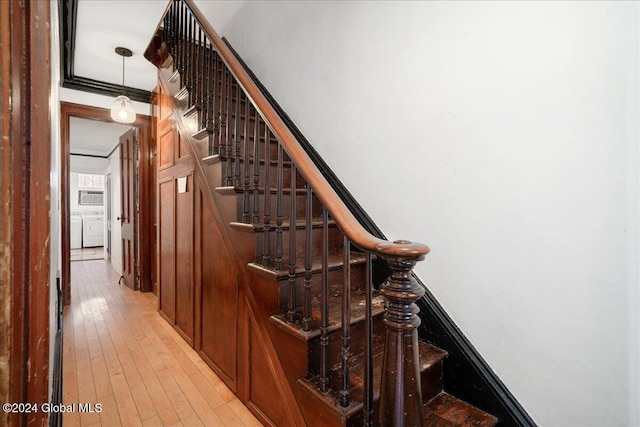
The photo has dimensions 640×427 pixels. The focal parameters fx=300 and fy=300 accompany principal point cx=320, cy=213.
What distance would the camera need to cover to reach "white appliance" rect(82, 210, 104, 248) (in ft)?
30.6

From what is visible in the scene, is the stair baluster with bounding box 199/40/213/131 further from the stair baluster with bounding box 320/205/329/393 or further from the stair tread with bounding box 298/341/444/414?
the stair tread with bounding box 298/341/444/414

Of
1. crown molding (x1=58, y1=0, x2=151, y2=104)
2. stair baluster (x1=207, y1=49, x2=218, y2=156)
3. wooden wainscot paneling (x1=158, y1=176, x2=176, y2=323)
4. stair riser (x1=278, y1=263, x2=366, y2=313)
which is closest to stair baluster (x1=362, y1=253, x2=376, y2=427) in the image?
stair riser (x1=278, y1=263, x2=366, y2=313)

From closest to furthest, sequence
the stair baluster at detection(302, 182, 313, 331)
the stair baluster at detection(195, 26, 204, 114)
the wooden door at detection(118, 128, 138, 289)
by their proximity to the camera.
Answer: the stair baluster at detection(302, 182, 313, 331)
the stair baluster at detection(195, 26, 204, 114)
the wooden door at detection(118, 128, 138, 289)

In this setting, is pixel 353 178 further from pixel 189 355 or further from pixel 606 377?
pixel 189 355

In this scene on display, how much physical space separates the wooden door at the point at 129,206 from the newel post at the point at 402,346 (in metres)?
4.45

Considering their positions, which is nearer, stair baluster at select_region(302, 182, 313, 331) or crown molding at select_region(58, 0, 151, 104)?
stair baluster at select_region(302, 182, 313, 331)

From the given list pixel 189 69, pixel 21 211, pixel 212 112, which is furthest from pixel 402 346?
pixel 189 69

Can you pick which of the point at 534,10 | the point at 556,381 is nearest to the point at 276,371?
the point at 556,381

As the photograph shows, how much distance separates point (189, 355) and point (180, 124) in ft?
6.31

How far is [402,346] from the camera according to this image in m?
0.88

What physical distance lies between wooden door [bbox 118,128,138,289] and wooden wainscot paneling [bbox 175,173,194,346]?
2050 millimetres

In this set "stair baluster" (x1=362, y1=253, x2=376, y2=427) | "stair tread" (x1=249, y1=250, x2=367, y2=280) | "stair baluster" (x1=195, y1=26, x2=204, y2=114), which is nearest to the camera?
"stair baluster" (x1=362, y1=253, x2=376, y2=427)

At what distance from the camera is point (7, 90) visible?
1.35 ft

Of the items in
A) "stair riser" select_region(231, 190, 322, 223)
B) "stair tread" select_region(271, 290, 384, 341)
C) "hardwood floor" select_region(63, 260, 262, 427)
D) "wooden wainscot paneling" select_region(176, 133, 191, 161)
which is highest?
"wooden wainscot paneling" select_region(176, 133, 191, 161)
